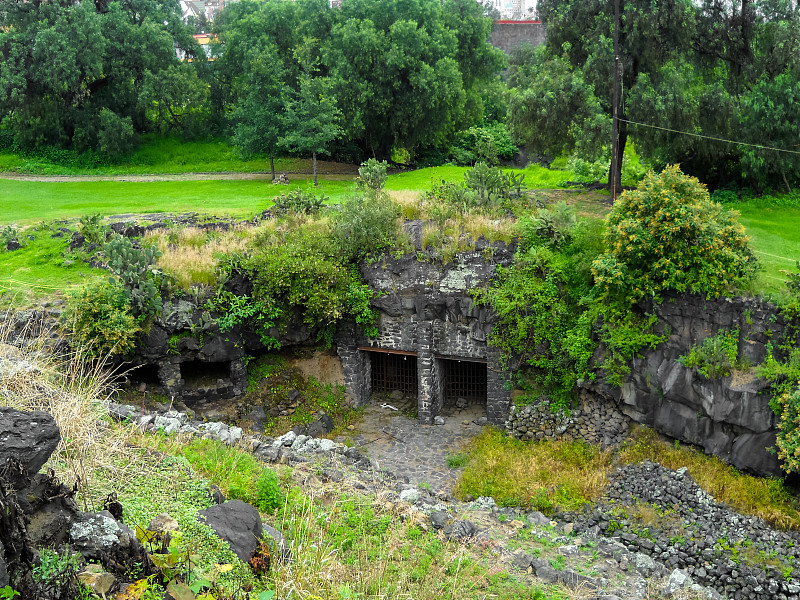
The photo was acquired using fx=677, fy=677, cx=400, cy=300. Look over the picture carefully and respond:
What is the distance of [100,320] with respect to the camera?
540 inches

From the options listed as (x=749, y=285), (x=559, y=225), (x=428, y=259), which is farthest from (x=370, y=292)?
(x=749, y=285)

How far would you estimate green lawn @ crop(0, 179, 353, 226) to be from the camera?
67.3 feet

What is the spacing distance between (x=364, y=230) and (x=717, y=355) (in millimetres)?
8114

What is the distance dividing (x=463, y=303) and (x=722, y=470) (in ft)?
20.7

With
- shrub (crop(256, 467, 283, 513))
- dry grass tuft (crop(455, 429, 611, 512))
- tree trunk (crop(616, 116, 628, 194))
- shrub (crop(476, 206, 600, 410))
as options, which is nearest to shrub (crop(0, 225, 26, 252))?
shrub (crop(476, 206, 600, 410))

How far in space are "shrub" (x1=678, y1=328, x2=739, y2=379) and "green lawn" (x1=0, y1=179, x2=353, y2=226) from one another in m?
11.9

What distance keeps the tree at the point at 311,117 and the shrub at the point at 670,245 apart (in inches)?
486

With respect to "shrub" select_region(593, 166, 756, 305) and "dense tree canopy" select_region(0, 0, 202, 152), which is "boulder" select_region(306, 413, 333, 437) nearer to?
"shrub" select_region(593, 166, 756, 305)

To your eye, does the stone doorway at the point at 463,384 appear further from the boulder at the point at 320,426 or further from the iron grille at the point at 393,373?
the boulder at the point at 320,426

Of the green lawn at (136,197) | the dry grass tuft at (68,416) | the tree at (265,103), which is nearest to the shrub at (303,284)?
the green lawn at (136,197)

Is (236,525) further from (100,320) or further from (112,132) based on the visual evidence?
(112,132)

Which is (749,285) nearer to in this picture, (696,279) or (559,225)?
(696,279)

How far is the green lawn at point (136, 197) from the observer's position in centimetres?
2053

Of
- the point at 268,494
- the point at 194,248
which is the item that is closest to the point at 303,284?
the point at 194,248
